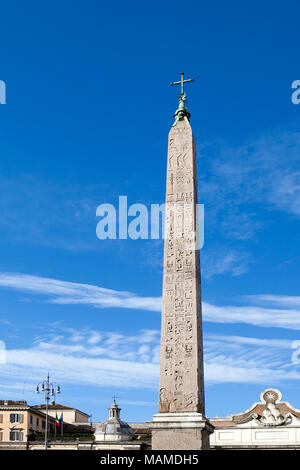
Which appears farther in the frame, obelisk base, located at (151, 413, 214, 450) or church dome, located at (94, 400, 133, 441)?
church dome, located at (94, 400, 133, 441)

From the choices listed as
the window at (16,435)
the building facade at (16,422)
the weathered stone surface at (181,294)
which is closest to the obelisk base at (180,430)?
the weathered stone surface at (181,294)

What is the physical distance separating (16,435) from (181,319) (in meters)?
42.2

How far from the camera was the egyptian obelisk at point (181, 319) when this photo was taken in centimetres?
1531

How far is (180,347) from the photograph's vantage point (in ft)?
52.5

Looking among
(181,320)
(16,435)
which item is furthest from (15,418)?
(181,320)

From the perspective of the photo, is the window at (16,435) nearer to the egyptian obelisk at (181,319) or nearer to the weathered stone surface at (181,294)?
the egyptian obelisk at (181,319)

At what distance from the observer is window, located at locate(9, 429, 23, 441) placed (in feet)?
175

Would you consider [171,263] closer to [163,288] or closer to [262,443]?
[163,288]

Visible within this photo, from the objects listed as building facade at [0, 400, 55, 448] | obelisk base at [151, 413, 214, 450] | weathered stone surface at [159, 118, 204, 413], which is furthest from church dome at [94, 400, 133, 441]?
weathered stone surface at [159, 118, 204, 413]

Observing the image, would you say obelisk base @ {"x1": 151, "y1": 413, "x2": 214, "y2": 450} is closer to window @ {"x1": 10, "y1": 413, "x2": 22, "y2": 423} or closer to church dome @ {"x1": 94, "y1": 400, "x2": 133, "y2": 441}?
church dome @ {"x1": 94, "y1": 400, "x2": 133, "y2": 441}

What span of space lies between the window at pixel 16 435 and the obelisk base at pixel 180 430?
136 ft
